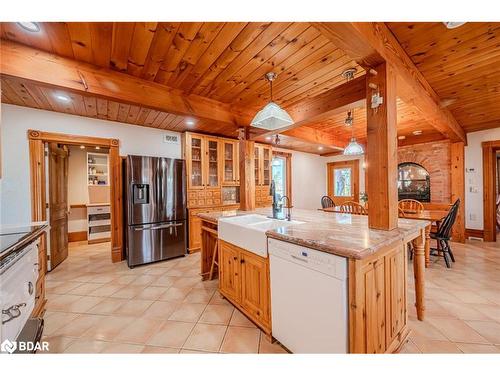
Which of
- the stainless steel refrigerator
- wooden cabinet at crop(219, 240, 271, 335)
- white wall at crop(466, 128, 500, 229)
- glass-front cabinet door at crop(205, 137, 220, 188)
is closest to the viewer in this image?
wooden cabinet at crop(219, 240, 271, 335)

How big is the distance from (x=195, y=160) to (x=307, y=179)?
3713 millimetres

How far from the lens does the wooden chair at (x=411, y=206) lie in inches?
148

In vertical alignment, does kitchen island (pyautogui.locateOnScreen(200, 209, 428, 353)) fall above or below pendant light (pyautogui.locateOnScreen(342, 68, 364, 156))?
below

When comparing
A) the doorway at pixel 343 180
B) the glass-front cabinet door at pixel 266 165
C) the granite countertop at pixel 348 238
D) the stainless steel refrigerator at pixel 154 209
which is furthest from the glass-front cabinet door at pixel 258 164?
the granite countertop at pixel 348 238

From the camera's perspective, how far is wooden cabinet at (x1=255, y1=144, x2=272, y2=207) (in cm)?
484

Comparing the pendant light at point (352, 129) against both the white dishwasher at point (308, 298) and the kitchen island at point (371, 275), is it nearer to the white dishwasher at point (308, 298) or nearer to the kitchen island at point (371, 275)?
the kitchen island at point (371, 275)

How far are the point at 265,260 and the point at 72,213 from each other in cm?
499

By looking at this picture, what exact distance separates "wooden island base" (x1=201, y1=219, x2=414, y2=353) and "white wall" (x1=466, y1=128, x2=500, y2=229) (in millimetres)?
4167

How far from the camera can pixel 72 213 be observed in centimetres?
462

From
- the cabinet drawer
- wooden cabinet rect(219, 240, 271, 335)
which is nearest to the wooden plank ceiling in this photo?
wooden cabinet rect(219, 240, 271, 335)

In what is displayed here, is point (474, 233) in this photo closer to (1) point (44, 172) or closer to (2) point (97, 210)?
(1) point (44, 172)

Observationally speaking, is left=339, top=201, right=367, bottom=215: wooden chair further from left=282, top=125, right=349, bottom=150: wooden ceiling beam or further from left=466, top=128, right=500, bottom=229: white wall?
left=466, top=128, right=500, bottom=229: white wall
